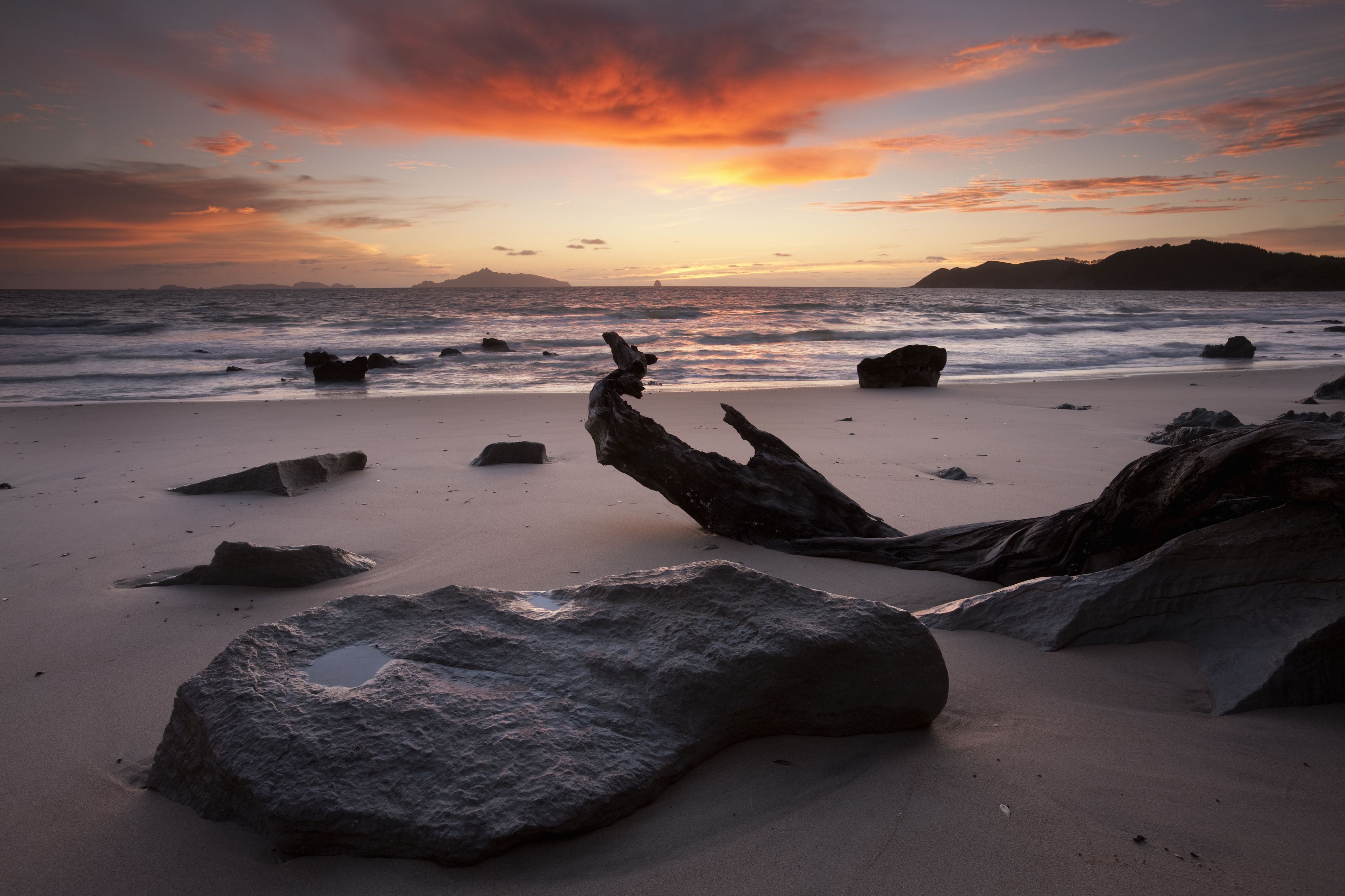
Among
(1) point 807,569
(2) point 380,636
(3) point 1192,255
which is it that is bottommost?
(1) point 807,569

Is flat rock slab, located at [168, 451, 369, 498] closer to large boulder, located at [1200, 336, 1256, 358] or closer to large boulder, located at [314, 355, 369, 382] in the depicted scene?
large boulder, located at [314, 355, 369, 382]

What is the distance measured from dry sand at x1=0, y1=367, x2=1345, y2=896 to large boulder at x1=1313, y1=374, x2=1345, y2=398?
7.74m

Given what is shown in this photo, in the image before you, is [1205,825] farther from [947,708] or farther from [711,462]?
[711,462]

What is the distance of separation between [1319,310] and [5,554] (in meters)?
57.0

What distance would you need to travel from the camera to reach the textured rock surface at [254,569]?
11.6 feet

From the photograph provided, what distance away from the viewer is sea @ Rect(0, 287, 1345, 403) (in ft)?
52.0

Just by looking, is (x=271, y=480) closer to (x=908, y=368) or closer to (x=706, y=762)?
(x=706, y=762)

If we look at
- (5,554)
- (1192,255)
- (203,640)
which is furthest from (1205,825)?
(1192,255)

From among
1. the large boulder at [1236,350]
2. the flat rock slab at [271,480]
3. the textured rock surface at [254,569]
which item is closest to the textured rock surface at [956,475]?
the textured rock surface at [254,569]

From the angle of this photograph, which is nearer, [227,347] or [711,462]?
[711,462]

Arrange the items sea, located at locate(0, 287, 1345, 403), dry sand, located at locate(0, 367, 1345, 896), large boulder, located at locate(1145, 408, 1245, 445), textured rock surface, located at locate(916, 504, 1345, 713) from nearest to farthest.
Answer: dry sand, located at locate(0, 367, 1345, 896) < textured rock surface, located at locate(916, 504, 1345, 713) < large boulder, located at locate(1145, 408, 1245, 445) < sea, located at locate(0, 287, 1345, 403)

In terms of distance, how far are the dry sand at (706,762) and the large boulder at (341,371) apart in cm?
1110

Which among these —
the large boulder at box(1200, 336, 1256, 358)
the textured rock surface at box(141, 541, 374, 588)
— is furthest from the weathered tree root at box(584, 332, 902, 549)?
the large boulder at box(1200, 336, 1256, 358)

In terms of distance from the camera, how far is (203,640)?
2.99 meters
